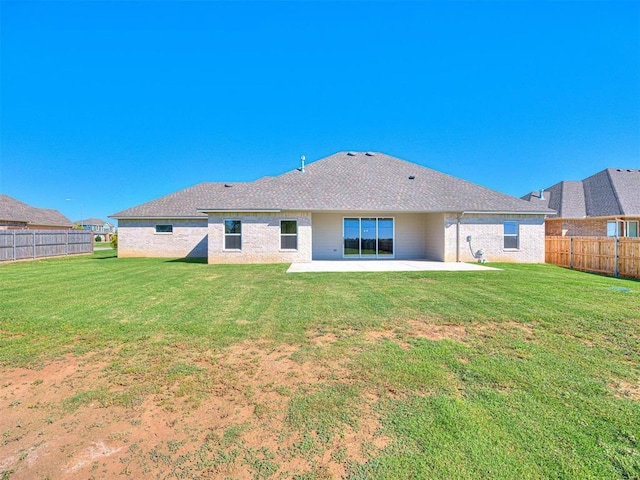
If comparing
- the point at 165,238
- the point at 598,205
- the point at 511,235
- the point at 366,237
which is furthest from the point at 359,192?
the point at 598,205

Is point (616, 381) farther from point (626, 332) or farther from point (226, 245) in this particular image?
point (226, 245)

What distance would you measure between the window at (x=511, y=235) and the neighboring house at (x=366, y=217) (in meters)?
0.05

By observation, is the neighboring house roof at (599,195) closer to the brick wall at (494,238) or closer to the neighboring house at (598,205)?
the neighboring house at (598,205)

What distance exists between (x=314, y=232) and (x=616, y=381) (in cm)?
1449

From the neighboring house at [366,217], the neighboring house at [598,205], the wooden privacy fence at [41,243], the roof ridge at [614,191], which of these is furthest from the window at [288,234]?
the roof ridge at [614,191]

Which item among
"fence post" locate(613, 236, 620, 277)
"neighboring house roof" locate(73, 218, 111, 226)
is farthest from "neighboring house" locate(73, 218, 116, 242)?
"fence post" locate(613, 236, 620, 277)

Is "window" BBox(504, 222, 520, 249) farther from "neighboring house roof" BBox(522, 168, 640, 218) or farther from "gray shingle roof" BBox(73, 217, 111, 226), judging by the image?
"gray shingle roof" BBox(73, 217, 111, 226)

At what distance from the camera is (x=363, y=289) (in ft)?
28.4

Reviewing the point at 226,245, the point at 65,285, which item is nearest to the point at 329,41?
the point at 226,245

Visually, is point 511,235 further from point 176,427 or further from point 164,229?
point 164,229

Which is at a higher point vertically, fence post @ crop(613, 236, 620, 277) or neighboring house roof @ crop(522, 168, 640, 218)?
neighboring house roof @ crop(522, 168, 640, 218)

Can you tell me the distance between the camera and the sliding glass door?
17.2 metres

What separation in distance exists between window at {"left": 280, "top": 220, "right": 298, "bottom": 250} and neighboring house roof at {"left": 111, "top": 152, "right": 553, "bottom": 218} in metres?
0.87

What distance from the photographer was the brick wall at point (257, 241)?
15.2 m
